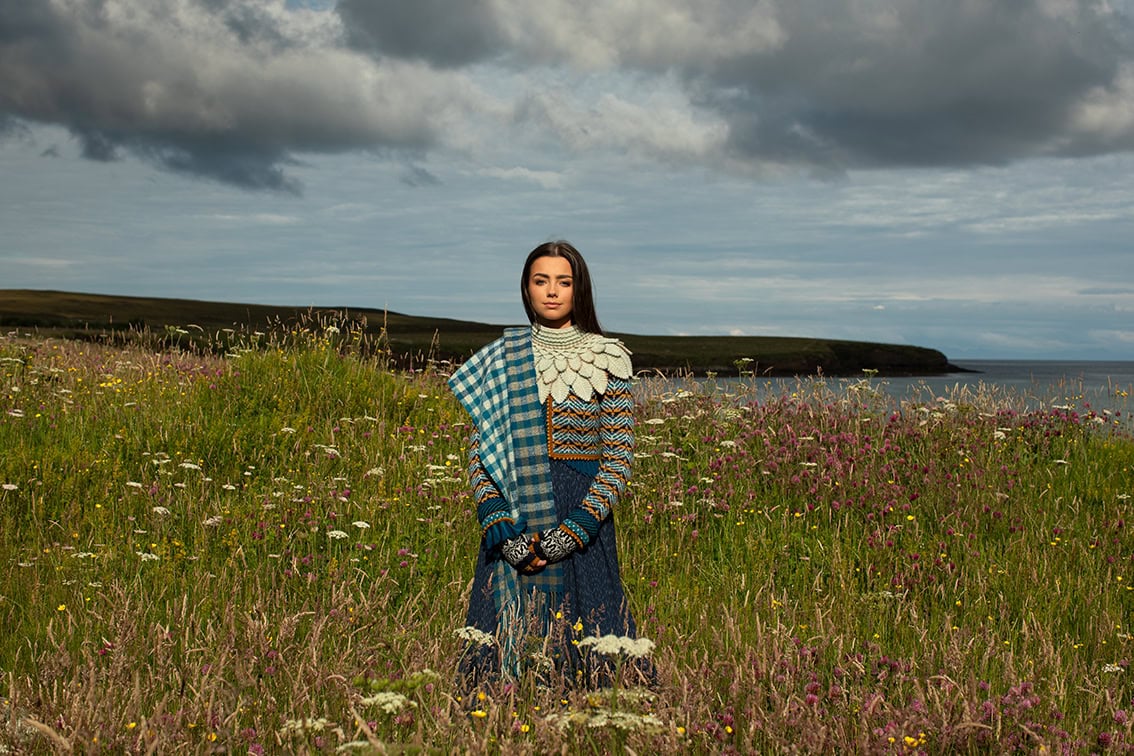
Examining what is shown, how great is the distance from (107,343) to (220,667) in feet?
46.5

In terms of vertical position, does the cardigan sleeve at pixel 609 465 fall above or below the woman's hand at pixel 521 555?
above

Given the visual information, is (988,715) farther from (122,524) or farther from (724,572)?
(122,524)

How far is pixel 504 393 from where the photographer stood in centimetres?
387

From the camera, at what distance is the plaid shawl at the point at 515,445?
3.76 meters

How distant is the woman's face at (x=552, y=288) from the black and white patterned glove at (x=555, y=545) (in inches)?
37.5

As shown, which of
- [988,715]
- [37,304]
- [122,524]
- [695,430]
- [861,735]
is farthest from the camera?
[37,304]

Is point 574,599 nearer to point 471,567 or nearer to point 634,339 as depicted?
point 471,567

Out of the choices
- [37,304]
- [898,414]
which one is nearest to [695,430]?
[898,414]

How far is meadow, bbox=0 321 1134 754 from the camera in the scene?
3.08 m

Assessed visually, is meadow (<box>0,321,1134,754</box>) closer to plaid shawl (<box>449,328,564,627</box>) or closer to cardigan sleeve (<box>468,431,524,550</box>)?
plaid shawl (<box>449,328,564,627</box>)

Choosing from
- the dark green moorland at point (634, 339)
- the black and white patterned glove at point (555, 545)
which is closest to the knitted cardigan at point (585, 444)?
the black and white patterned glove at point (555, 545)

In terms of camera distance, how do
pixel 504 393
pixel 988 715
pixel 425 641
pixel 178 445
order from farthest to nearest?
pixel 178 445, pixel 425 641, pixel 504 393, pixel 988 715

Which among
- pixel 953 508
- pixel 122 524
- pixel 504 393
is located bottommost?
pixel 122 524

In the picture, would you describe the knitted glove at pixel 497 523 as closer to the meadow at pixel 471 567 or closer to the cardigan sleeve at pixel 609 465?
the cardigan sleeve at pixel 609 465
